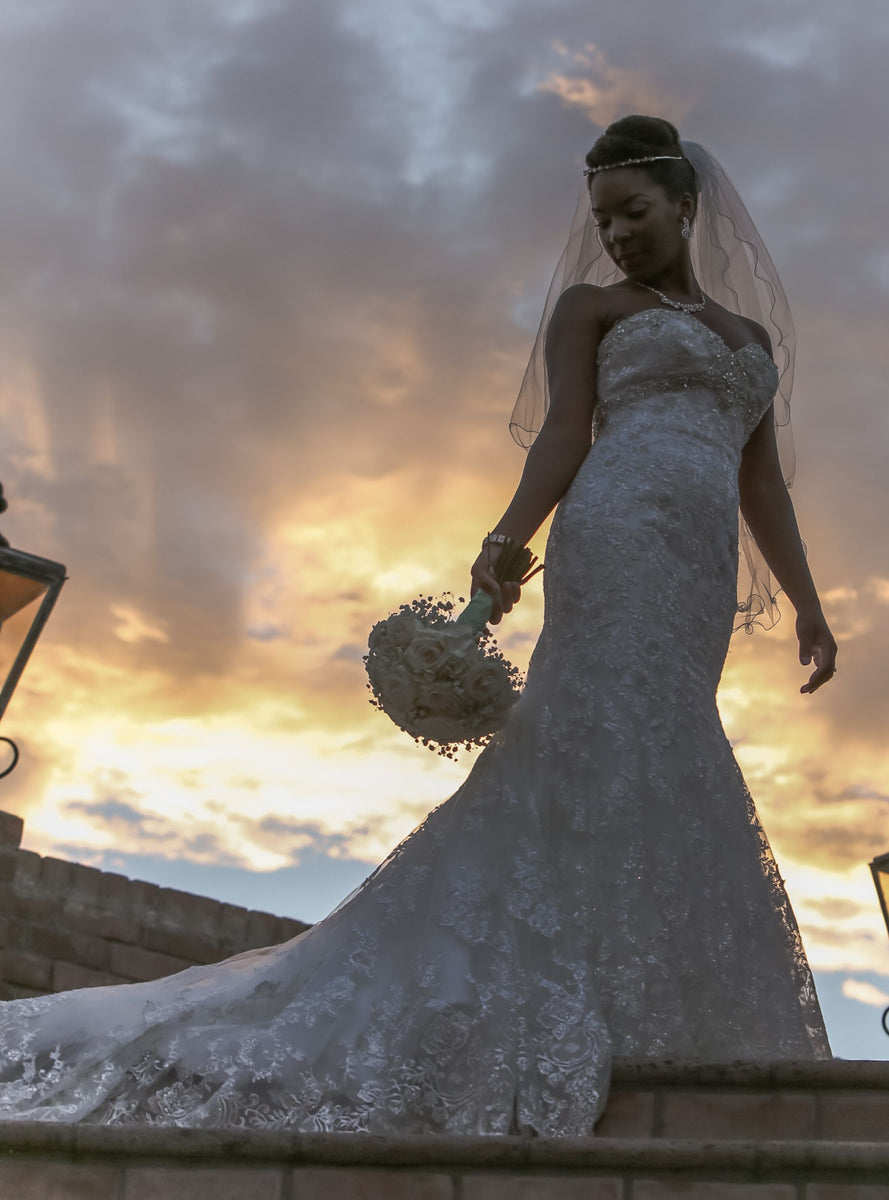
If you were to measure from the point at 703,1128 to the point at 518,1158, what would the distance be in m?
0.61

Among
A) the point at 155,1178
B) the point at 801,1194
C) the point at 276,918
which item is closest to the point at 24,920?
the point at 276,918

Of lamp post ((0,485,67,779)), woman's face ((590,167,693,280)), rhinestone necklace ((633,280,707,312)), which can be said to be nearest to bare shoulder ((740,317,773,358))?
rhinestone necklace ((633,280,707,312))

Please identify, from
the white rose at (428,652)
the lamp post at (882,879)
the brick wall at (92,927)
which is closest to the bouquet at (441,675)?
the white rose at (428,652)

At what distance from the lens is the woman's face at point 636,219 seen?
479 cm

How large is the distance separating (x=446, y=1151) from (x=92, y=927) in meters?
7.02

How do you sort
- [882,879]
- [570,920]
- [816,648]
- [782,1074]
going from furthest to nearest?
[882,879], [816,648], [570,920], [782,1074]

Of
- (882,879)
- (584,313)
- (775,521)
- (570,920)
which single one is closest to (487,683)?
(570,920)

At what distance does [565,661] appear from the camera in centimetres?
448

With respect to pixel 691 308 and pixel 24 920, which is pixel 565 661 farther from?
pixel 24 920

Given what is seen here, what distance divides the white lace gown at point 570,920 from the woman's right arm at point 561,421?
6 centimetres

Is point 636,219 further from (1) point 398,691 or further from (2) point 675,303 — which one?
(1) point 398,691

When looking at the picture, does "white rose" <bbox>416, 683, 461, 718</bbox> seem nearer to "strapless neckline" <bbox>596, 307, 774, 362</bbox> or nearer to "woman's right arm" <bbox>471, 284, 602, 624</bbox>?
"woman's right arm" <bbox>471, 284, 602, 624</bbox>

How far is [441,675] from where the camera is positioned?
4.23 meters

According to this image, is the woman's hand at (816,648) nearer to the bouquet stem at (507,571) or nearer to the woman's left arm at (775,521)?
the woman's left arm at (775,521)
